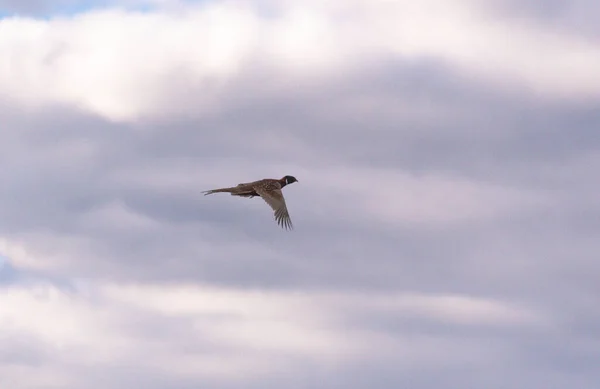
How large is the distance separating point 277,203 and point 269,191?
8.45 feet

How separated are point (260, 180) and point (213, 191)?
6.68m

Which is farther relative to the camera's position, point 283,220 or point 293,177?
point 293,177

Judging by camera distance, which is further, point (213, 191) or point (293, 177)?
point (293, 177)

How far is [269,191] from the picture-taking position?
454ft

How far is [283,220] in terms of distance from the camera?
13325 centimetres

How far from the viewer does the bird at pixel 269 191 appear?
13488cm

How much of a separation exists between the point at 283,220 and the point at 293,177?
566 inches

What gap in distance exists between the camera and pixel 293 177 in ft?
483

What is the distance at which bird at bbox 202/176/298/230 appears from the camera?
443 feet

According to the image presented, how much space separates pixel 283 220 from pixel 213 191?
6.76 metres

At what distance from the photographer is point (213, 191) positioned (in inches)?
5330

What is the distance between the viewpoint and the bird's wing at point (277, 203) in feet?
437

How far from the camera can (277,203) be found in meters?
136

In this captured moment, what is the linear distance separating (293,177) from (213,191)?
13599 millimetres
